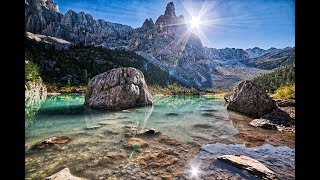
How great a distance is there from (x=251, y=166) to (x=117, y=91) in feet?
107

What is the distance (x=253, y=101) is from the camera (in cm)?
3170

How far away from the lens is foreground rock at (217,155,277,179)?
9.53m

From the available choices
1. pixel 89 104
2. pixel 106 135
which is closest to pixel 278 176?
pixel 106 135

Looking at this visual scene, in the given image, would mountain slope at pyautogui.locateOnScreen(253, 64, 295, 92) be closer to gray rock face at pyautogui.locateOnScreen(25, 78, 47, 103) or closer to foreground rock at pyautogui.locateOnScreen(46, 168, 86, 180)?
gray rock face at pyautogui.locateOnScreen(25, 78, 47, 103)

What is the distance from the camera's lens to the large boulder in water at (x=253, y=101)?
29.6m

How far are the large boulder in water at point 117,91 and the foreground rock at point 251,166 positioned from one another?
30.0 m

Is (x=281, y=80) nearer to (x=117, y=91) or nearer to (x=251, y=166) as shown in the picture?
(x=117, y=91)

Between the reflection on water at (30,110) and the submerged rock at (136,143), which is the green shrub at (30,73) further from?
the submerged rock at (136,143)

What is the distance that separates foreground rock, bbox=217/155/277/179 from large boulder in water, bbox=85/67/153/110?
30.0 metres

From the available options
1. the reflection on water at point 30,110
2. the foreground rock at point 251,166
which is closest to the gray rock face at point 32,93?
the reflection on water at point 30,110

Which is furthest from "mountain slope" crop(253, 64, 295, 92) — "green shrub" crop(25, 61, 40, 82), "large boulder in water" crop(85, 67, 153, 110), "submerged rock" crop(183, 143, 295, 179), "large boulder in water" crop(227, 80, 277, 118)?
"green shrub" crop(25, 61, 40, 82)
